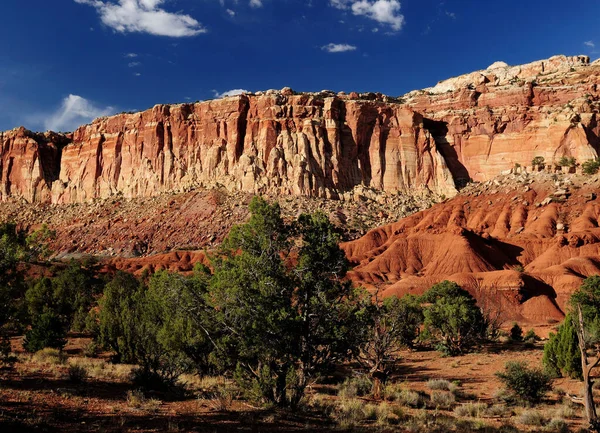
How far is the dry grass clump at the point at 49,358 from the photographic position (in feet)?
60.9

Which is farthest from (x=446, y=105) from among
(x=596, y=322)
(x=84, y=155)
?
(x=596, y=322)

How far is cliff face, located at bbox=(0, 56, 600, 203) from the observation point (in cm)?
8425

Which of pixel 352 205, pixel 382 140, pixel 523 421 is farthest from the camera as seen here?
pixel 382 140

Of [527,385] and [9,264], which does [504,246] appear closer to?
[527,385]

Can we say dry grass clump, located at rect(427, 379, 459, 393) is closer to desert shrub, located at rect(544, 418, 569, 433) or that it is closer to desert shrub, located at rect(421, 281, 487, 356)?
desert shrub, located at rect(544, 418, 569, 433)

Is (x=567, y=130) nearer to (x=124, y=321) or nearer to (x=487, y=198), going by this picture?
(x=487, y=198)

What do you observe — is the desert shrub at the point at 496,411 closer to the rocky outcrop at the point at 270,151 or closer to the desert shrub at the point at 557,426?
the desert shrub at the point at 557,426

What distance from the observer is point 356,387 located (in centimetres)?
1778

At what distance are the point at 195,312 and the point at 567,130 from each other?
87737 mm

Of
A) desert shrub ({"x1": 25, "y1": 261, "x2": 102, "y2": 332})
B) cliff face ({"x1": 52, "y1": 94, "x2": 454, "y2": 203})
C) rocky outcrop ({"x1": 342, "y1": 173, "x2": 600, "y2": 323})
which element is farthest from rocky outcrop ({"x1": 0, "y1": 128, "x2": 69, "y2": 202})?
A: rocky outcrop ({"x1": 342, "y1": 173, "x2": 600, "y2": 323})

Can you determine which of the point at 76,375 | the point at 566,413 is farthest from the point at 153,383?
the point at 566,413

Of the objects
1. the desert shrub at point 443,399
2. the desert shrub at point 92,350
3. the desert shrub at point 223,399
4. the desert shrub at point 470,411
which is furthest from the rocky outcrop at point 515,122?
the desert shrub at point 223,399

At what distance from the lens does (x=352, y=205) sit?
3196 inches

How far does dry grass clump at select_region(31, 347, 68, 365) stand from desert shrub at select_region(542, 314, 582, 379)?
20111mm
